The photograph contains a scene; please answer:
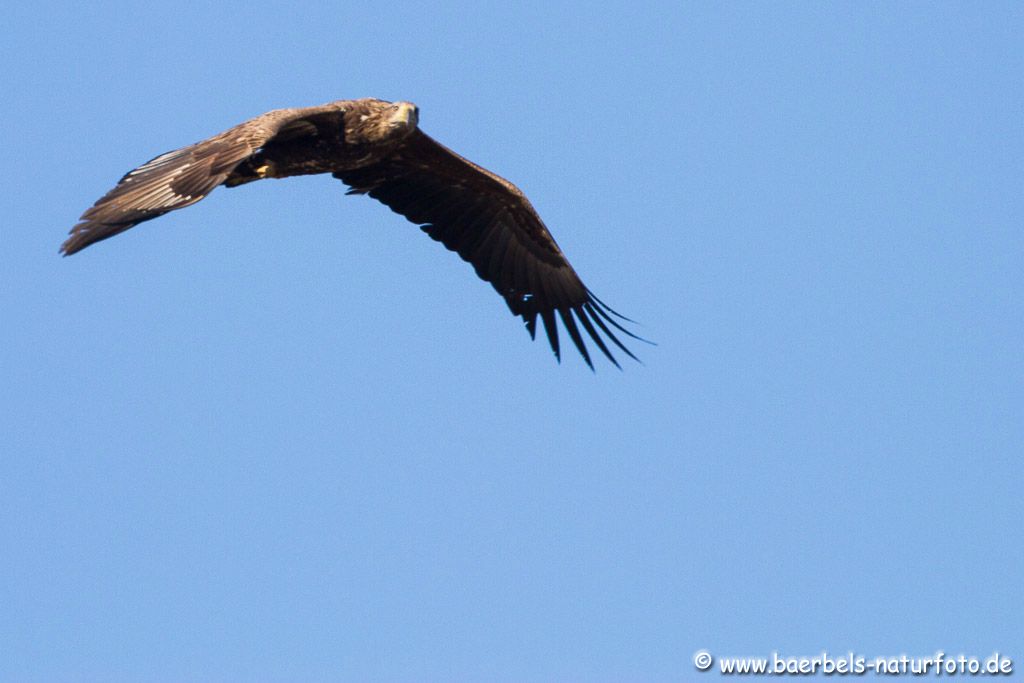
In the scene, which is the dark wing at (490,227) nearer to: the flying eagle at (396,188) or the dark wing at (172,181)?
the flying eagle at (396,188)

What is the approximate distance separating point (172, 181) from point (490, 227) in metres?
4.92

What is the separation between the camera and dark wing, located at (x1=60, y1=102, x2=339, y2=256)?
12.9m

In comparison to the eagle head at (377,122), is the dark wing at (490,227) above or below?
below

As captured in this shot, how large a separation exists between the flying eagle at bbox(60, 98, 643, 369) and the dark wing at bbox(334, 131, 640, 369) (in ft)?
0.04

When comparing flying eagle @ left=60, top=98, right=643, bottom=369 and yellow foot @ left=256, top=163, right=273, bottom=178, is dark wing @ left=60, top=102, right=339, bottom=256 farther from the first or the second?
yellow foot @ left=256, top=163, right=273, bottom=178

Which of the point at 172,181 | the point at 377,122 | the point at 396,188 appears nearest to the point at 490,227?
the point at 396,188

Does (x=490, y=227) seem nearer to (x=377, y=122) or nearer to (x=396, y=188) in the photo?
(x=396, y=188)

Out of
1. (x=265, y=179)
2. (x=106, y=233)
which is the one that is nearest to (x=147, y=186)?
(x=106, y=233)

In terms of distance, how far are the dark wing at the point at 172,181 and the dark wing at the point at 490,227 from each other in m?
2.63

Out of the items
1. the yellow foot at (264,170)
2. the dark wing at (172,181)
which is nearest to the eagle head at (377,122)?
the yellow foot at (264,170)

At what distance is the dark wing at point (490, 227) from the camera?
16786 millimetres

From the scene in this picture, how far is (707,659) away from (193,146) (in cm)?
634

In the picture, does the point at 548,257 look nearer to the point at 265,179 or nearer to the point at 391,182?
the point at 391,182

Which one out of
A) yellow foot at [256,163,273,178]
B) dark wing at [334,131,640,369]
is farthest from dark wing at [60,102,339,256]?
dark wing at [334,131,640,369]
